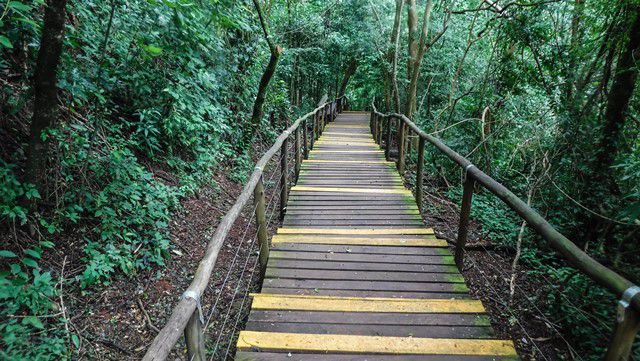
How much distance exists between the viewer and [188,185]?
18.0 ft

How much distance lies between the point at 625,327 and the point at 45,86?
4.30m

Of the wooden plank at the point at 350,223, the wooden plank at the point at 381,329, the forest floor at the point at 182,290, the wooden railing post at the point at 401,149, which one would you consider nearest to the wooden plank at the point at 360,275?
the forest floor at the point at 182,290

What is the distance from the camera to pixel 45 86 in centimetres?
312

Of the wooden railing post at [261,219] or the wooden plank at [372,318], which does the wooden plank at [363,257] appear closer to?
the wooden railing post at [261,219]

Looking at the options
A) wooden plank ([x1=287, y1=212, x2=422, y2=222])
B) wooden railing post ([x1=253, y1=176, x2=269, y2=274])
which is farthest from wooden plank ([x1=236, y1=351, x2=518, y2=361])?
wooden plank ([x1=287, y1=212, x2=422, y2=222])

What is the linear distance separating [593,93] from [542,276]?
255cm

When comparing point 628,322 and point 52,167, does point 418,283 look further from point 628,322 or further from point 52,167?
point 52,167

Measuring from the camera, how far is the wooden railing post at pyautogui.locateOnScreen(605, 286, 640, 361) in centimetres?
134

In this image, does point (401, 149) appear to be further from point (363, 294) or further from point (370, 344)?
point (370, 344)

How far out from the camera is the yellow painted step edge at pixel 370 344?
7.12ft

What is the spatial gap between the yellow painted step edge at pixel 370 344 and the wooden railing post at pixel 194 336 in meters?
0.73

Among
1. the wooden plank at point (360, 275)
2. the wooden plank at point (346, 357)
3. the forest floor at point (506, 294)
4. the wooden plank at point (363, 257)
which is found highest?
the wooden plank at point (363, 257)

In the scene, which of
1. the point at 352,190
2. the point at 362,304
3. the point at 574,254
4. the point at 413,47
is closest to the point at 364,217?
the point at 352,190

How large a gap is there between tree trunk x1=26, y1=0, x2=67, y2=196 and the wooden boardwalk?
2342 millimetres
